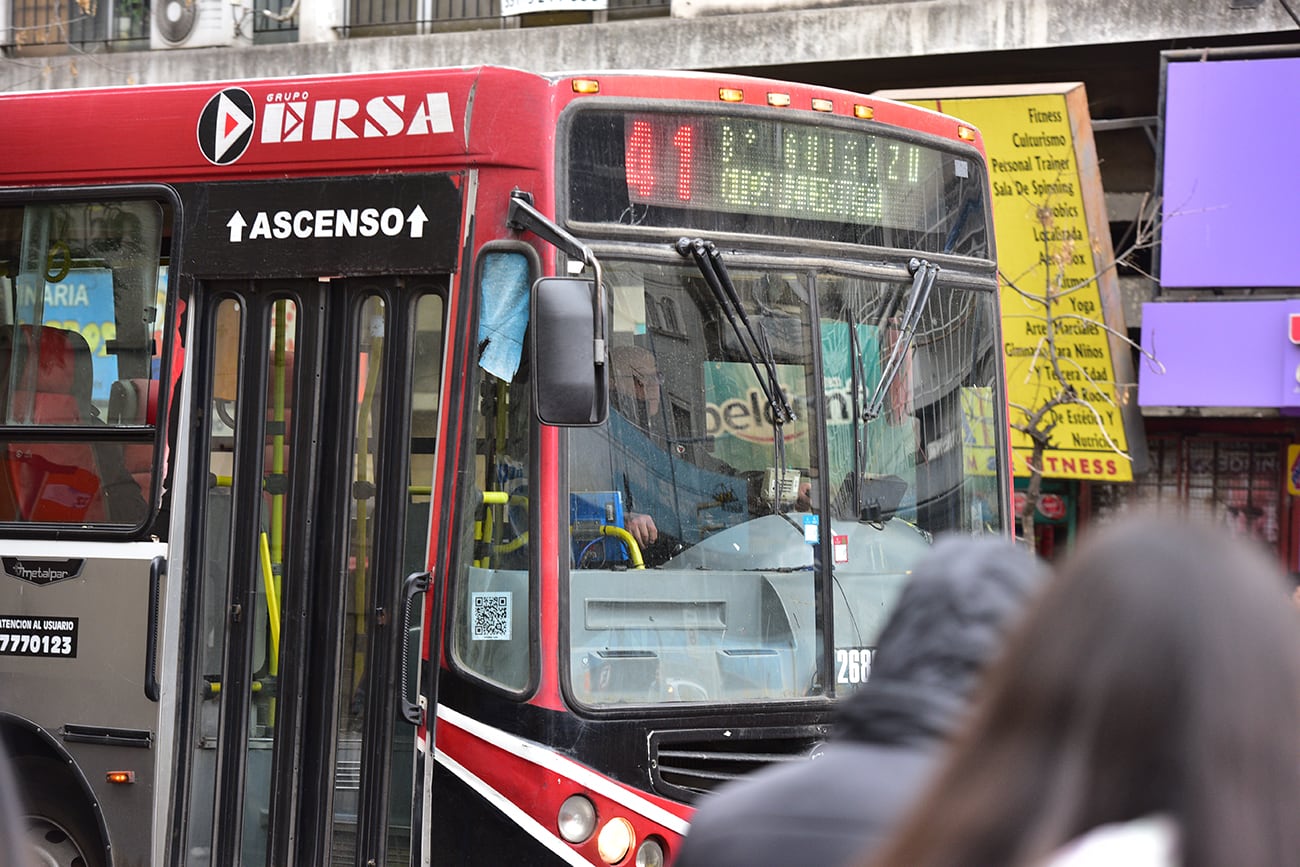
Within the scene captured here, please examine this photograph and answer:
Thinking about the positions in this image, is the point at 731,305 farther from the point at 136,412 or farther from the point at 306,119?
the point at 136,412

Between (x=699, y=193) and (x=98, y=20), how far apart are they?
41.2 ft

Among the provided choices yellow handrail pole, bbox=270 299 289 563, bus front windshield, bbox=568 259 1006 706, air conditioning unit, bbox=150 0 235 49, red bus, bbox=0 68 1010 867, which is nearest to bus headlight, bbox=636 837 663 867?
red bus, bbox=0 68 1010 867

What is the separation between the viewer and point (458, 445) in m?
5.12

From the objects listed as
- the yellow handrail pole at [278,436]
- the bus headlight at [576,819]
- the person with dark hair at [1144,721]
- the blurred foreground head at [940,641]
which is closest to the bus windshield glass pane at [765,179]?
the yellow handrail pole at [278,436]

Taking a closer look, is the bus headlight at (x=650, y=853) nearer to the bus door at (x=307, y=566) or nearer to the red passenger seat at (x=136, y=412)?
the bus door at (x=307, y=566)

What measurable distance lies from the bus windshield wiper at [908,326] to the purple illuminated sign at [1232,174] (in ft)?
23.7

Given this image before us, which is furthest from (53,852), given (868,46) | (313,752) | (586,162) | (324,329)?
(868,46)

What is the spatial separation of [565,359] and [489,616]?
2.82 ft

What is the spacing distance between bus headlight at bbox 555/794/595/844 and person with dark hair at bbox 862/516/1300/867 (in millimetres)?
3582

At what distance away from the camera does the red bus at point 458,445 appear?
5031mm

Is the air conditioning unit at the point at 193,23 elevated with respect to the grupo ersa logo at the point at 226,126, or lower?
elevated

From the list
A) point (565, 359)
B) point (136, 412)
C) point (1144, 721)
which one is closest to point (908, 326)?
point (565, 359)

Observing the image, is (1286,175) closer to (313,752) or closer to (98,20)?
(313,752)

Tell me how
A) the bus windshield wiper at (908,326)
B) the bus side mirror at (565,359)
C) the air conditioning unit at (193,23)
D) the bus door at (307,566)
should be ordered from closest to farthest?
the bus side mirror at (565,359) → the bus door at (307,566) → the bus windshield wiper at (908,326) → the air conditioning unit at (193,23)
